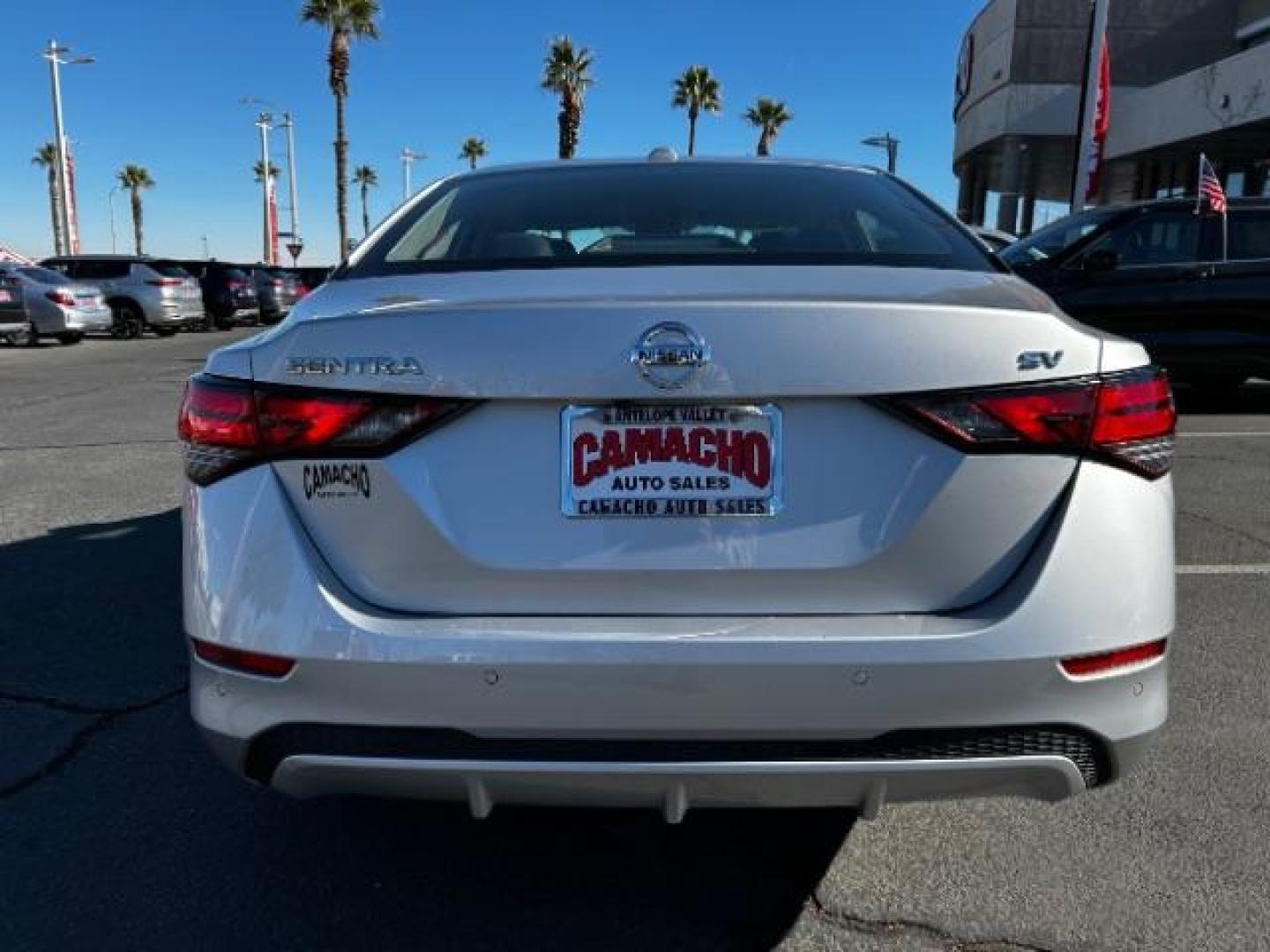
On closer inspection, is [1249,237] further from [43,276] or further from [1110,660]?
[43,276]

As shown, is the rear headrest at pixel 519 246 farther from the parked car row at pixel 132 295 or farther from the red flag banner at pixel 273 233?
Result: the red flag banner at pixel 273 233

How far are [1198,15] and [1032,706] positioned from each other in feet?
142

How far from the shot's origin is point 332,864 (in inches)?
97.3

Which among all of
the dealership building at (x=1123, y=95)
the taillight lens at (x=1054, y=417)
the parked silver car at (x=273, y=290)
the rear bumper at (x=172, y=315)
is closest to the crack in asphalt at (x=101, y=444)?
the taillight lens at (x=1054, y=417)

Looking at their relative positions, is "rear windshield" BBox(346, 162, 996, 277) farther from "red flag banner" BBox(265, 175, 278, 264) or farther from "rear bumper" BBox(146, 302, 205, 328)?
"red flag banner" BBox(265, 175, 278, 264)

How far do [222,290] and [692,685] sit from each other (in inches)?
1046

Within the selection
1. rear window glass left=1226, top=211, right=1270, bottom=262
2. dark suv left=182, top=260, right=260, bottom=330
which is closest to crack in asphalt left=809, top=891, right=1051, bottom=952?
rear window glass left=1226, top=211, right=1270, bottom=262

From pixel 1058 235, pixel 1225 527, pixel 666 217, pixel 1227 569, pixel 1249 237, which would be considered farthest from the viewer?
pixel 1058 235

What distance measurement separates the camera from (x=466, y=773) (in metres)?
1.85

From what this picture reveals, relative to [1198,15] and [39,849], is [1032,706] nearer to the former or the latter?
[39,849]

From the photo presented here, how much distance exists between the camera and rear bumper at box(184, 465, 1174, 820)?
179 cm

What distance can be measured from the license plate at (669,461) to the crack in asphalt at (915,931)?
39.1 inches

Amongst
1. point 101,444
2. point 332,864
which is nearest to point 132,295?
point 101,444

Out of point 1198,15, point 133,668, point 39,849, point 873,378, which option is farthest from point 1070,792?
point 1198,15
